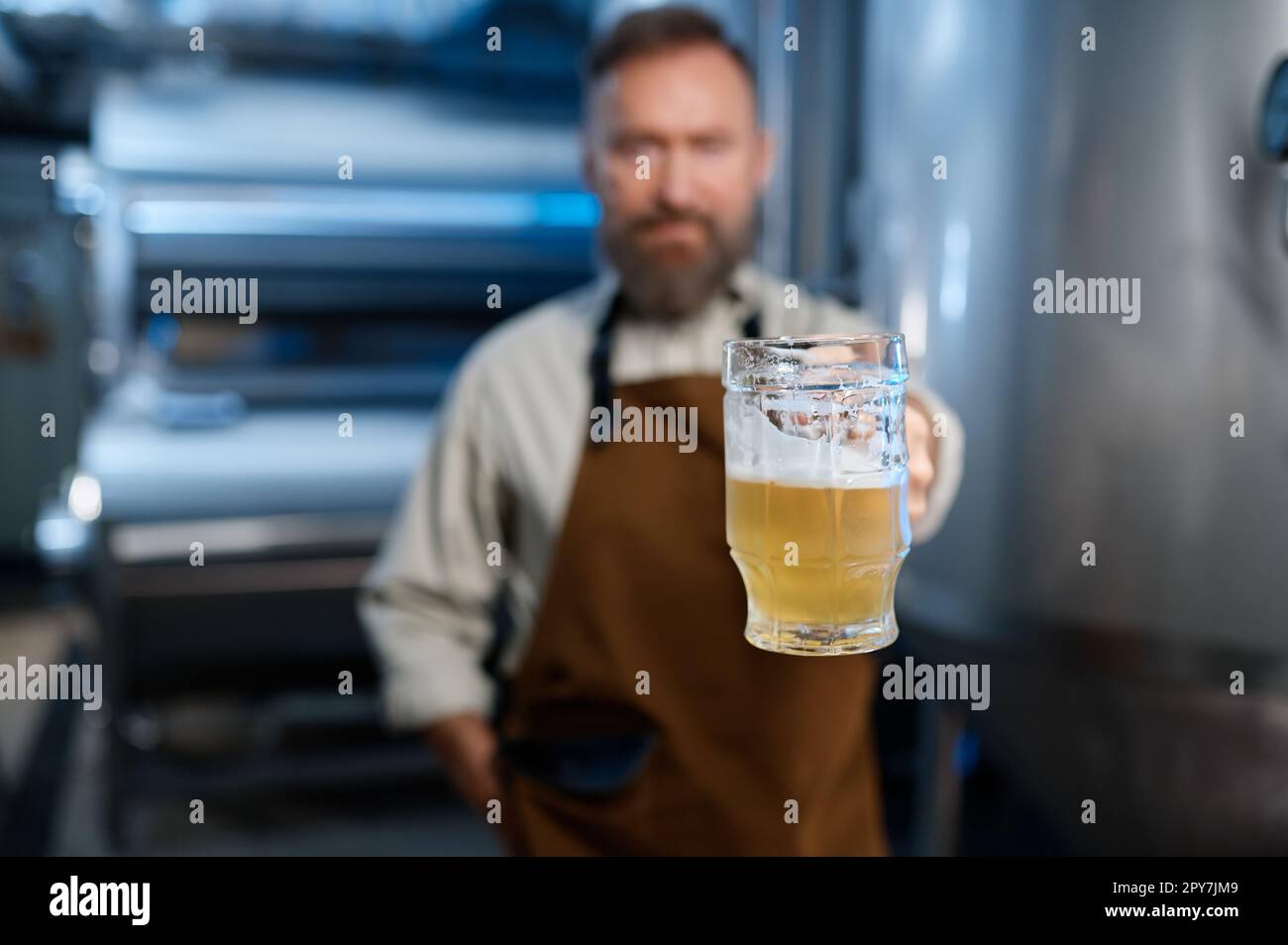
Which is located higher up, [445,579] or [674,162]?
[674,162]

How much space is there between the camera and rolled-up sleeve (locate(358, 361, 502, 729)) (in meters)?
1.58

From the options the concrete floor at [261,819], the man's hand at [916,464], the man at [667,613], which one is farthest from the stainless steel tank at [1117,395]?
the concrete floor at [261,819]

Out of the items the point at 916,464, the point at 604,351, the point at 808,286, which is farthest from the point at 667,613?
the point at 808,286

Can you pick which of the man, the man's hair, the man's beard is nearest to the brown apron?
the man

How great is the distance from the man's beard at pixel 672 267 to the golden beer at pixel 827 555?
0.61 metres

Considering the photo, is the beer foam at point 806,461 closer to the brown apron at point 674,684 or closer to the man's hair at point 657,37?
the brown apron at point 674,684

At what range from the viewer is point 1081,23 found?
5.05 ft

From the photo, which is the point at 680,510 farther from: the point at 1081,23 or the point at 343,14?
the point at 343,14

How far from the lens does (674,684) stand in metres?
1.35

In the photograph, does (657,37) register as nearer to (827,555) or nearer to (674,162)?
(674,162)

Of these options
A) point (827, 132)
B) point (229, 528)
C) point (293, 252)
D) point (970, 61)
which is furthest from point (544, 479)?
point (293, 252)

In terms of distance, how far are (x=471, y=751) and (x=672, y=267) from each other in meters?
0.75

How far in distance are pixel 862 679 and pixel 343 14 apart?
2.71 metres

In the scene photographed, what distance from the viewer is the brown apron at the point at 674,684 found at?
133 centimetres
